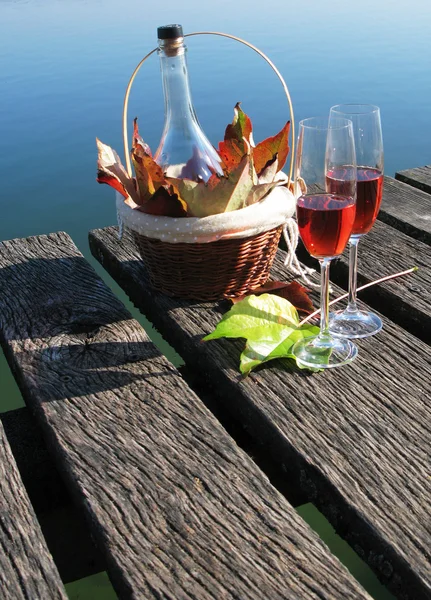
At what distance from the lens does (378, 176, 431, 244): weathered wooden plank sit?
5.22 feet

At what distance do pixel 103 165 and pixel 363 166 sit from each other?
1.45ft

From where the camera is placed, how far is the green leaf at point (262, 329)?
3.51 feet

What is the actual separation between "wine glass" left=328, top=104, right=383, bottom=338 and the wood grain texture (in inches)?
21.8

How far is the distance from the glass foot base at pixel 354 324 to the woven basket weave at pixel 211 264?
0.16 m

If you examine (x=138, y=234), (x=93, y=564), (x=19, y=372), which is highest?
(x=138, y=234)

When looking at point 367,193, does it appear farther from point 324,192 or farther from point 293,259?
point 293,259

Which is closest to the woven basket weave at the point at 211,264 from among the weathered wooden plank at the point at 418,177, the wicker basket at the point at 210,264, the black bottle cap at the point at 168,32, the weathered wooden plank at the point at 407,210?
the wicker basket at the point at 210,264

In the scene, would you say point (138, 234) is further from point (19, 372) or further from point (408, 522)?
point (408, 522)

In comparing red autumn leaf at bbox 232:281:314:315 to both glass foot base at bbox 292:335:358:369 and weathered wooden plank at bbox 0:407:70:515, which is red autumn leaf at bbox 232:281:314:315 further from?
weathered wooden plank at bbox 0:407:70:515

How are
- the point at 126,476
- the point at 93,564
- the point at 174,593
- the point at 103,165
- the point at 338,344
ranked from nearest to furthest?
the point at 174,593
the point at 126,476
the point at 93,564
the point at 338,344
the point at 103,165

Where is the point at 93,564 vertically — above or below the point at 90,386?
below

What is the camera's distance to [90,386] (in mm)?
1051

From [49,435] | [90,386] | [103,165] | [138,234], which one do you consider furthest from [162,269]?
[49,435]

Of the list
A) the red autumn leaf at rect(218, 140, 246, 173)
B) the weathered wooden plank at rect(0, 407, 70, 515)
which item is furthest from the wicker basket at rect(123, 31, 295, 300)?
the weathered wooden plank at rect(0, 407, 70, 515)
